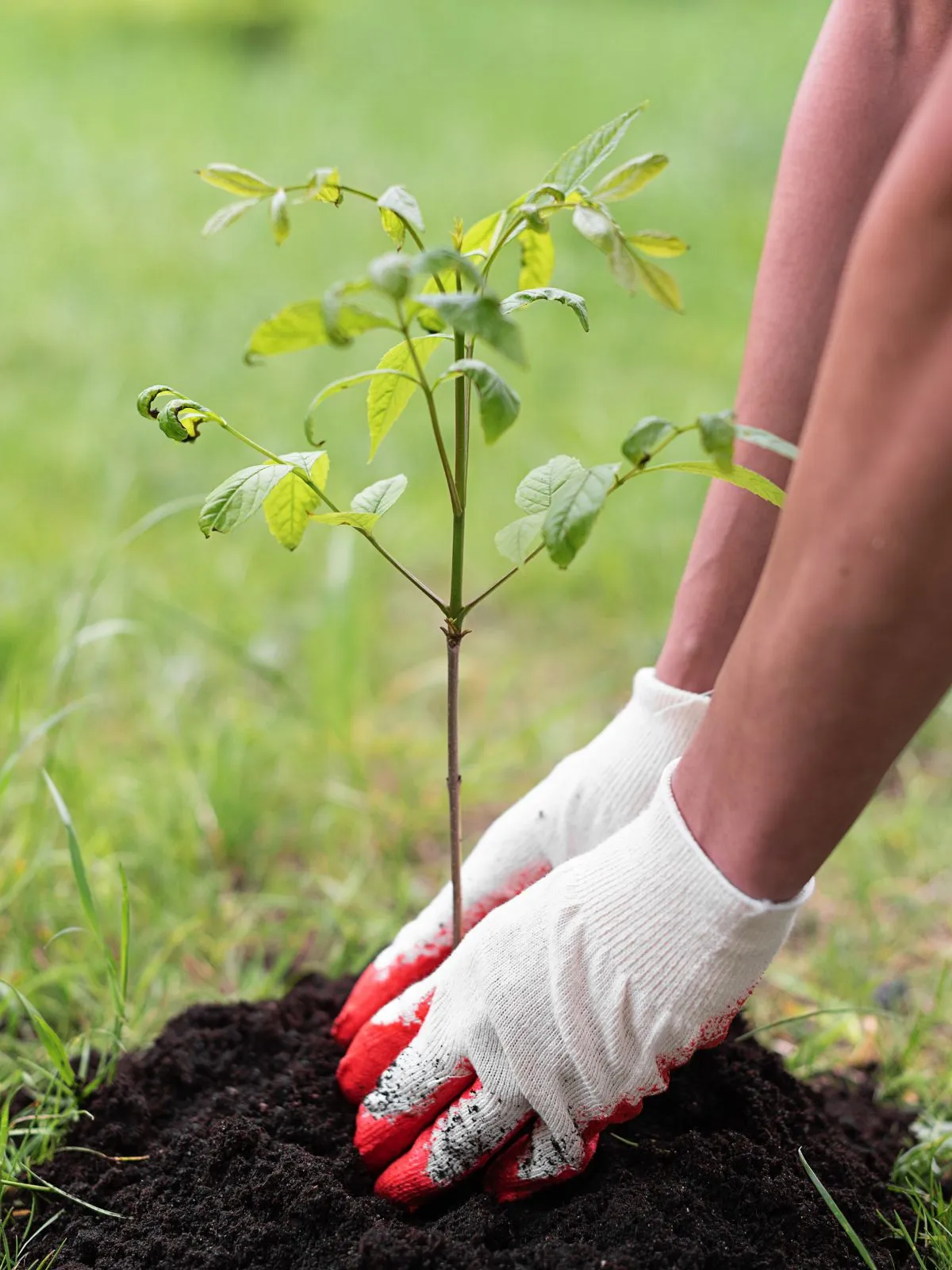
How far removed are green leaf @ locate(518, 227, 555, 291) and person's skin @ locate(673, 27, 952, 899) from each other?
1.04 feet

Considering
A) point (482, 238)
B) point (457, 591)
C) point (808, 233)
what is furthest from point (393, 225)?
point (808, 233)

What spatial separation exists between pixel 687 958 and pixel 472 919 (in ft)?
1.40

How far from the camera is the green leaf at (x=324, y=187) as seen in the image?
92 centimetres

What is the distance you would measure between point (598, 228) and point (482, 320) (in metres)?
0.14

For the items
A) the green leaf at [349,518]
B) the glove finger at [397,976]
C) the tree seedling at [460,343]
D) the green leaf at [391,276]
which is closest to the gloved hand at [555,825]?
the glove finger at [397,976]

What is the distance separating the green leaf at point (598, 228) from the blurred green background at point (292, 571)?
1.09 m

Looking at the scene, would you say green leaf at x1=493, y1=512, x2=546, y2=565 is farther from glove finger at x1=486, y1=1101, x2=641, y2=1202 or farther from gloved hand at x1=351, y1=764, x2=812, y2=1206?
glove finger at x1=486, y1=1101, x2=641, y2=1202

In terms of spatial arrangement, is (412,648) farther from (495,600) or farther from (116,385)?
(116,385)

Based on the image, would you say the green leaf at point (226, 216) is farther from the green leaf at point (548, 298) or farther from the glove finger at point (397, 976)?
the glove finger at point (397, 976)

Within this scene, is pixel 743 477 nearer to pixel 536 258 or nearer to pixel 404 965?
pixel 536 258

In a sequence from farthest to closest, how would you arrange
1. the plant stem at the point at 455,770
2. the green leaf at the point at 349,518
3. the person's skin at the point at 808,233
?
1. the person's skin at the point at 808,233
2. the plant stem at the point at 455,770
3. the green leaf at the point at 349,518

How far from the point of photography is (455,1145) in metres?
1.21

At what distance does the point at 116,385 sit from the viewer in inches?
153

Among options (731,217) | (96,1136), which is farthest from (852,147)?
(731,217)
